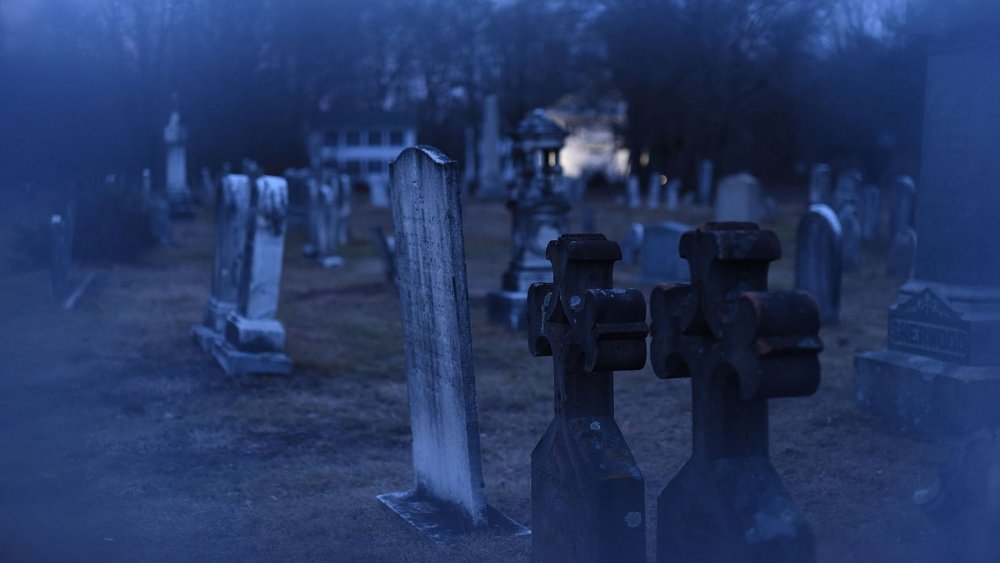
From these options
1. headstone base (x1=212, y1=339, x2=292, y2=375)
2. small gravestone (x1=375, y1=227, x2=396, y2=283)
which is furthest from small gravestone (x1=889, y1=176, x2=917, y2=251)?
headstone base (x1=212, y1=339, x2=292, y2=375)

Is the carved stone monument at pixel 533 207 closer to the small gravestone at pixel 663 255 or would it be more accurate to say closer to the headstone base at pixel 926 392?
the small gravestone at pixel 663 255

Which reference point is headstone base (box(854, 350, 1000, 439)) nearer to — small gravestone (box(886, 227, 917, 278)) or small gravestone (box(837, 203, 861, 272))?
Result: small gravestone (box(886, 227, 917, 278))

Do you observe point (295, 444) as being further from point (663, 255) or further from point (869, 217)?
point (869, 217)

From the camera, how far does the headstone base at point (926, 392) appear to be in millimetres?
5793

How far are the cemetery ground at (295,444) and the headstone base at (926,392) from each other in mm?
149

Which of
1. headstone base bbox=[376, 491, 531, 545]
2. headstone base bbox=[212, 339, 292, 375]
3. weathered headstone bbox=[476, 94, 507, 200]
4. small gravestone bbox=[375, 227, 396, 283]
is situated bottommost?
headstone base bbox=[376, 491, 531, 545]

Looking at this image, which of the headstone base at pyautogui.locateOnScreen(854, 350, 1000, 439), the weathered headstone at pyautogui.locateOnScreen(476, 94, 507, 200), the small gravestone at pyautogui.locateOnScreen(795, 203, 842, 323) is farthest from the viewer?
the weathered headstone at pyautogui.locateOnScreen(476, 94, 507, 200)

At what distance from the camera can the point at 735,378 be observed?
2.92 meters

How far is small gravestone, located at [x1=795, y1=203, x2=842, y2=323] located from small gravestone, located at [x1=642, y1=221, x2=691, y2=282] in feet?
8.94

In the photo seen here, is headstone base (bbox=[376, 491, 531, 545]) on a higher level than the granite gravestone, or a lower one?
lower

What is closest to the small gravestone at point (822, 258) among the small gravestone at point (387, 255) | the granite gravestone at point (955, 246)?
the granite gravestone at point (955, 246)

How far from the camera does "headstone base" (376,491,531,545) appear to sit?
4.65 meters

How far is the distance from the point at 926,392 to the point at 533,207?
5.81 m

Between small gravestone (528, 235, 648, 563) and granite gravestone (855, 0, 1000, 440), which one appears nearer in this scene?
small gravestone (528, 235, 648, 563)
